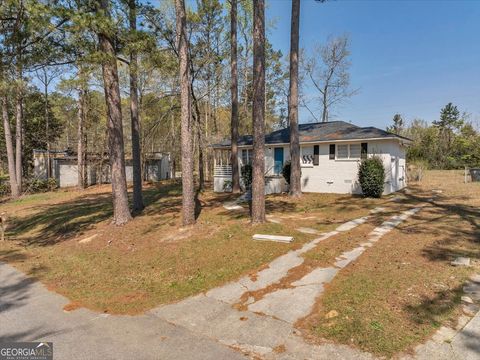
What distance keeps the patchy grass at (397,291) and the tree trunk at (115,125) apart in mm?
5941

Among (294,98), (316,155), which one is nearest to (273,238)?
(294,98)

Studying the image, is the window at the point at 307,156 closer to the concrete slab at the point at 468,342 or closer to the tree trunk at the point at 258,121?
the tree trunk at the point at 258,121

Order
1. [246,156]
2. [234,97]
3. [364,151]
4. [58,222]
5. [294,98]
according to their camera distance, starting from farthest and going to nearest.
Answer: [246,156]
[234,97]
[364,151]
[294,98]
[58,222]

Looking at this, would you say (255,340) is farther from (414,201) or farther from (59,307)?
(414,201)

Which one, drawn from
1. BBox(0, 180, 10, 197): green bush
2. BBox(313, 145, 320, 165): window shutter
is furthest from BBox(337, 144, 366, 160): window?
BBox(0, 180, 10, 197): green bush

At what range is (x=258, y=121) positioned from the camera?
27.2 ft

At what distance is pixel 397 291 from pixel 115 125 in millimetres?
8026

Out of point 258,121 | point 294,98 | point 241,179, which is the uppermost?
point 294,98

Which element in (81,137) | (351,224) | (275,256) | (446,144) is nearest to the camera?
(275,256)

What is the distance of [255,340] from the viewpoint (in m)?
3.53

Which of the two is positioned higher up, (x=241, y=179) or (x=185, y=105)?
(x=185, y=105)

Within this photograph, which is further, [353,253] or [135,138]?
[135,138]

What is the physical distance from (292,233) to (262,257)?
1.72 metres

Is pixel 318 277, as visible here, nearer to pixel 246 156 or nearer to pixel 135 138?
pixel 135 138
